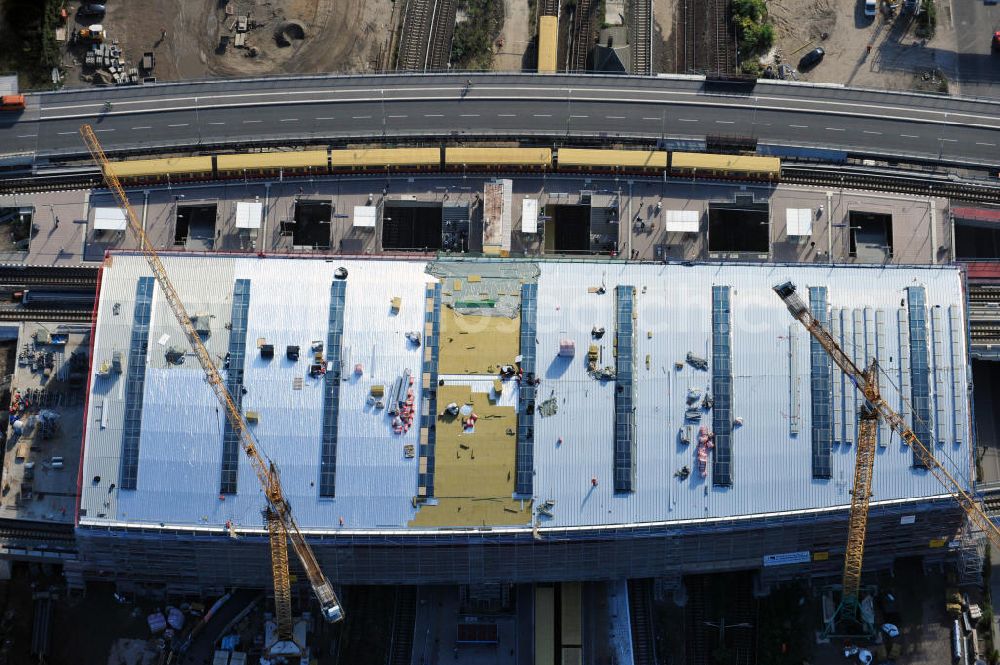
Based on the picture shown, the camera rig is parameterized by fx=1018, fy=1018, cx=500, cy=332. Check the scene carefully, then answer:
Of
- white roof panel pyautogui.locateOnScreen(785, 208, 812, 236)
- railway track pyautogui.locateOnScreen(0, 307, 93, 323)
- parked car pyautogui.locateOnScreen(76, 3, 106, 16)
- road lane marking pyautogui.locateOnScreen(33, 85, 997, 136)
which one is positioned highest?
parked car pyautogui.locateOnScreen(76, 3, 106, 16)

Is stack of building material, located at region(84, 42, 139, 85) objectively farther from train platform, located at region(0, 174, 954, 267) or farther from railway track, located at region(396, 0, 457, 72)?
railway track, located at region(396, 0, 457, 72)

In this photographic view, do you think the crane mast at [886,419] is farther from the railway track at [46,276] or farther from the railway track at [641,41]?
the railway track at [46,276]

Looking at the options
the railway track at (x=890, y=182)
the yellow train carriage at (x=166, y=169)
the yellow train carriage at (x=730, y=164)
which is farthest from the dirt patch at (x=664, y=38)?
the yellow train carriage at (x=166, y=169)

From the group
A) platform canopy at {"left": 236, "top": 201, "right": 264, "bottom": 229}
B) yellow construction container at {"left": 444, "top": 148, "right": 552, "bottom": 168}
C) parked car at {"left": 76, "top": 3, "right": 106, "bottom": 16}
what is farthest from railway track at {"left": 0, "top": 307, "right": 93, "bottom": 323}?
yellow construction container at {"left": 444, "top": 148, "right": 552, "bottom": 168}

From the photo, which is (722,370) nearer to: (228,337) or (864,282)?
(864,282)

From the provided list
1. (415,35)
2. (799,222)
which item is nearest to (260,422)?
(415,35)
